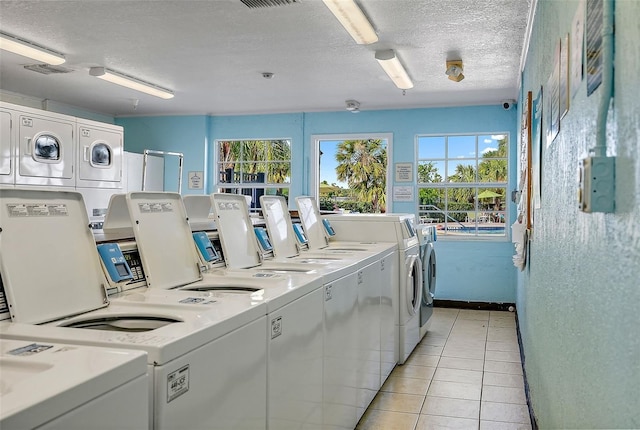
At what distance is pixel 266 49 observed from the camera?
4.76m

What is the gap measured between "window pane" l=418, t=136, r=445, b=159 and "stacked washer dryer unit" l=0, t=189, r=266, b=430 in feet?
19.0

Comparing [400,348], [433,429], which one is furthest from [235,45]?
[433,429]

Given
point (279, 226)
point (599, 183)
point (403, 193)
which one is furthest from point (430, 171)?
point (599, 183)

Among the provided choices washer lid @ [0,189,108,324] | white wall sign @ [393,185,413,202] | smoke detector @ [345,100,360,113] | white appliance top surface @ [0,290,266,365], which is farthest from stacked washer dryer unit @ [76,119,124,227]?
Result: white appliance top surface @ [0,290,266,365]

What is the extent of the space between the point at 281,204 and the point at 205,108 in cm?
426

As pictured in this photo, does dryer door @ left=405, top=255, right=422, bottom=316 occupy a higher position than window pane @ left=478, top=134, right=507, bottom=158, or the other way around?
window pane @ left=478, top=134, right=507, bottom=158

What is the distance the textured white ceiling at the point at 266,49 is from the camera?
3.86 m

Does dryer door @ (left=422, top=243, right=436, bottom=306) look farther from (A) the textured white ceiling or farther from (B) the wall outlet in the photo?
(B) the wall outlet

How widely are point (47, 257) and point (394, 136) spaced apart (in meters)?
6.05

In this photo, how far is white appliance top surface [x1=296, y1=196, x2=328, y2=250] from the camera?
14.0 feet

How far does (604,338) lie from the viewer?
3.82ft

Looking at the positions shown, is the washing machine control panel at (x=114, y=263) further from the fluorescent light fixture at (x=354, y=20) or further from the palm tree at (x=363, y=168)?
the palm tree at (x=363, y=168)

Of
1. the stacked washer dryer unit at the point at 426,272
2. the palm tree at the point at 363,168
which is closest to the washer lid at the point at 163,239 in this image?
the stacked washer dryer unit at the point at 426,272

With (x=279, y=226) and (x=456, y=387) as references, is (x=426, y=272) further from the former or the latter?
(x=279, y=226)
